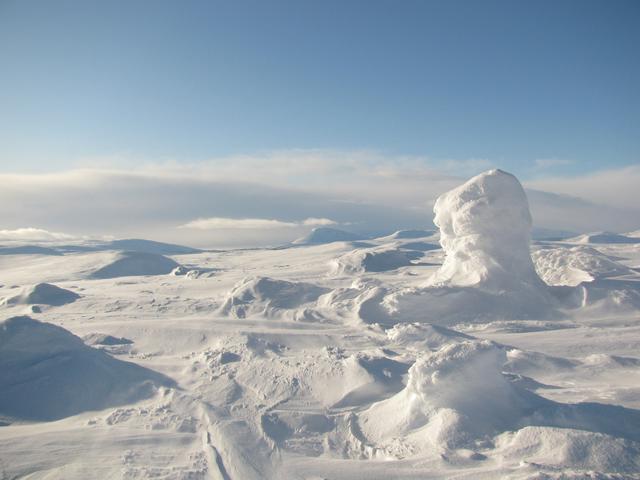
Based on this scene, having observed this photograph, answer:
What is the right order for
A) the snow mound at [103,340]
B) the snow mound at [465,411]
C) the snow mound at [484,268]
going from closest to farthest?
the snow mound at [465,411], the snow mound at [103,340], the snow mound at [484,268]

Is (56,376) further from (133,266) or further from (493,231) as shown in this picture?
(133,266)

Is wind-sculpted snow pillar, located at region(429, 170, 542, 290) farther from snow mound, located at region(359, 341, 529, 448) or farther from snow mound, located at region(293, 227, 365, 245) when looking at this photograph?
snow mound, located at region(293, 227, 365, 245)

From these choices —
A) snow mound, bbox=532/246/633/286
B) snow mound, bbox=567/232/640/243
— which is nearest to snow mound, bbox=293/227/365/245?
snow mound, bbox=567/232/640/243

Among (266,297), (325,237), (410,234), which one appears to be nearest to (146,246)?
(325,237)

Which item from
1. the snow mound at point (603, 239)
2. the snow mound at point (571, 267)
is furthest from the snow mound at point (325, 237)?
the snow mound at point (571, 267)

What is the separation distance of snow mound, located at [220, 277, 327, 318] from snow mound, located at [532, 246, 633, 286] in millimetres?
15533

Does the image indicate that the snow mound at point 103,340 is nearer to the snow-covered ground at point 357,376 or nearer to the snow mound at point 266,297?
the snow-covered ground at point 357,376

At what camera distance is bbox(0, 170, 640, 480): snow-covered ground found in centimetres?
1062

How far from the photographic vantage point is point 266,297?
1095 inches

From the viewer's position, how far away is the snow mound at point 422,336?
1933 centimetres

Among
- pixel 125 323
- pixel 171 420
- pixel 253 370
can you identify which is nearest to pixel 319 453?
pixel 171 420

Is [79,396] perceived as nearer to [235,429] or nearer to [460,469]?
[235,429]

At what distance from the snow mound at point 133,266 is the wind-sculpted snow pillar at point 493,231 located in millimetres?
40880

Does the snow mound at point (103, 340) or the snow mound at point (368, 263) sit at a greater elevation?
the snow mound at point (368, 263)
